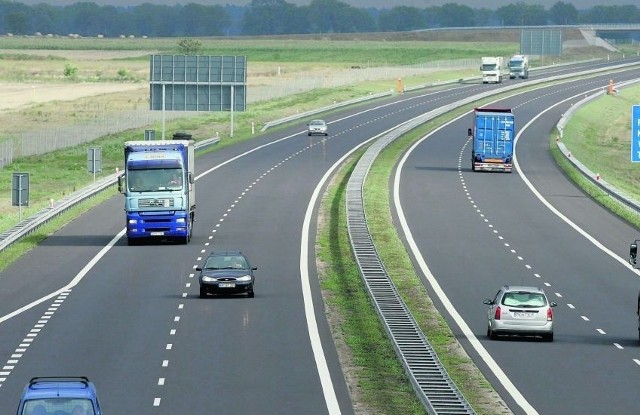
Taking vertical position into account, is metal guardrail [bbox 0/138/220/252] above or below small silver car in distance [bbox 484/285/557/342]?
below

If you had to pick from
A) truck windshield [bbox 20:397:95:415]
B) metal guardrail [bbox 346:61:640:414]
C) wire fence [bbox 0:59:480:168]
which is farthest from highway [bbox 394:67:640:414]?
wire fence [bbox 0:59:480:168]

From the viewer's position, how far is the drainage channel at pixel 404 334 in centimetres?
3172

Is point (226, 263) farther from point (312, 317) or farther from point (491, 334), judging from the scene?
point (491, 334)

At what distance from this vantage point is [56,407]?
22.9m

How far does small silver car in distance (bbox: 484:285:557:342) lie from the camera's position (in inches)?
1649

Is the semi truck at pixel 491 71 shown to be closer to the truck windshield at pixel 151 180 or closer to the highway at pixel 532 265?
the highway at pixel 532 265

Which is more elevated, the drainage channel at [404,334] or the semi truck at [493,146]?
the semi truck at [493,146]

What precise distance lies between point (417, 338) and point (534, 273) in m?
17.5

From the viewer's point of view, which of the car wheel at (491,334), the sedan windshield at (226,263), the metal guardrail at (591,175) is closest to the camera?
the car wheel at (491,334)

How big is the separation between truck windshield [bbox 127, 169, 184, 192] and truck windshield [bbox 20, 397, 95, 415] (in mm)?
38629

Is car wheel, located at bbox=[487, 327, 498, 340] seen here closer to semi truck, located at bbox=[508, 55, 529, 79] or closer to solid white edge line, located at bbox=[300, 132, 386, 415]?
solid white edge line, located at bbox=[300, 132, 386, 415]

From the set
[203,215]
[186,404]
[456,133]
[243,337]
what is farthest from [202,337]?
[456,133]

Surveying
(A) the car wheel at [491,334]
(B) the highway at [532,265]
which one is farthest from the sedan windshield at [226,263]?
(A) the car wheel at [491,334]

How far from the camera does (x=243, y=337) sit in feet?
137
